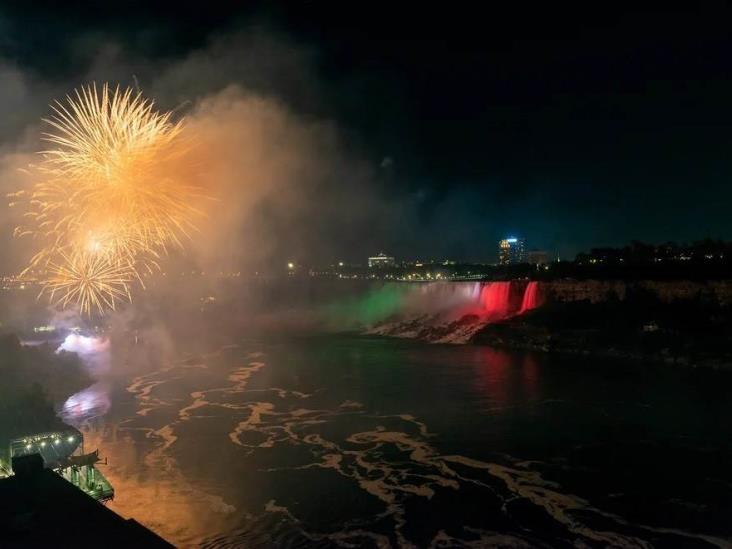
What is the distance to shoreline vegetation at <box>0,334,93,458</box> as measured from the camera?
44.5 ft

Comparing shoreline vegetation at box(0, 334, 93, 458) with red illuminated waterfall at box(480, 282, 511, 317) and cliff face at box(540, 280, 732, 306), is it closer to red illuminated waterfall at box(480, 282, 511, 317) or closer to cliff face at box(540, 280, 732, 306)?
red illuminated waterfall at box(480, 282, 511, 317)

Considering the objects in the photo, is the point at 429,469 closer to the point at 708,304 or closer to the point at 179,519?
the point at 179,519

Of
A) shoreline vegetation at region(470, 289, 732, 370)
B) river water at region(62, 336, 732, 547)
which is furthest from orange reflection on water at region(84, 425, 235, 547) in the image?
shoreline vegetation at region(470, 289, 732, 370)

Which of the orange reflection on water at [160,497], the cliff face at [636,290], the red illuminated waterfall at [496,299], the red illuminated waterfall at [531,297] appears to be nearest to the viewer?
the orange reflection on water at [160,497]

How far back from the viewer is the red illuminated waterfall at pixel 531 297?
37300 mm

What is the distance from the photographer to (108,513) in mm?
5078

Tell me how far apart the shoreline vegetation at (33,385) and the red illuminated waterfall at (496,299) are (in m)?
24.2

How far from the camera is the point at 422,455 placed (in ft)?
45.9

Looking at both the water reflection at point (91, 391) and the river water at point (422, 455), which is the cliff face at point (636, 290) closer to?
the river water at point (422, 455)

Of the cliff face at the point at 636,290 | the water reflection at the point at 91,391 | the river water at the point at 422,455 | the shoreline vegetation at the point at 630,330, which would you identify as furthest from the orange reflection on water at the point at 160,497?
the cliff face at the point at 636,290

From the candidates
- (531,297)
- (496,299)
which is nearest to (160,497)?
(531,297)

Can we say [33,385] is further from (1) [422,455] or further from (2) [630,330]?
(2) [630,330]

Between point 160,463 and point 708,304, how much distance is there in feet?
88.4

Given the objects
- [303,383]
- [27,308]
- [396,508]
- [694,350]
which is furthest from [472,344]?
[27,308]
